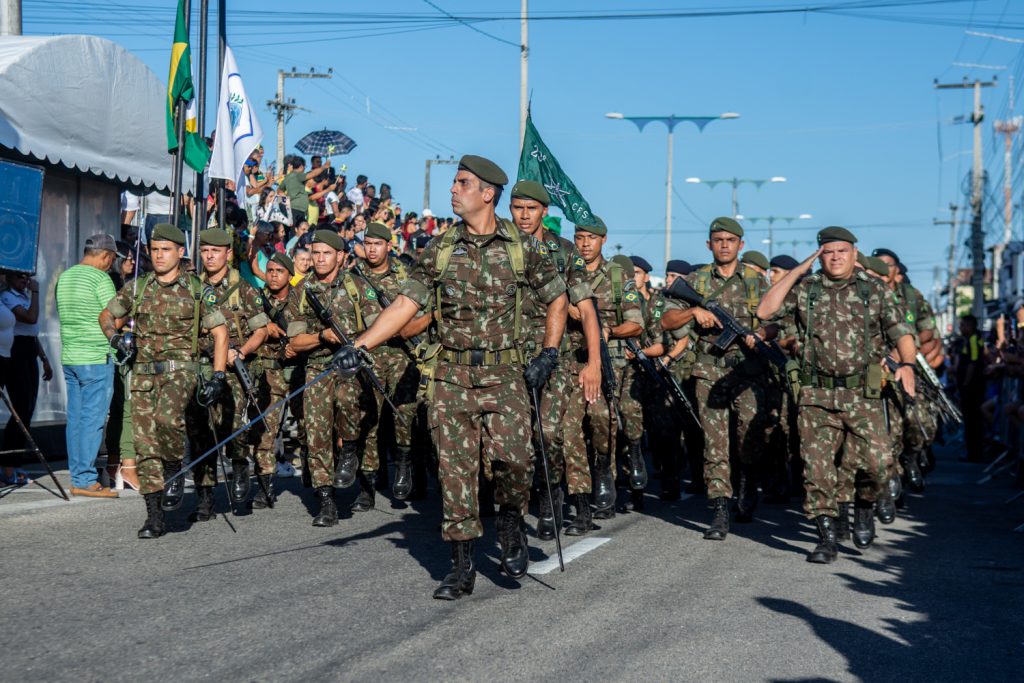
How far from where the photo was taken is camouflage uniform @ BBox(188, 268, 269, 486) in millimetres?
9555

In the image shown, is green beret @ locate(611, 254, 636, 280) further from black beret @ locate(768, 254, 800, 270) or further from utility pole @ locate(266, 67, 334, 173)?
utility pole @ locate(266, 67, 334, 173)

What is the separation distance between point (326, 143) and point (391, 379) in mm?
17103

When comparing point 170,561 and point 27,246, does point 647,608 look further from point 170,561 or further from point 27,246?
point 27,246

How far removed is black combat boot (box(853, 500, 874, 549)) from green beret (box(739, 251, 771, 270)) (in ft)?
8.54

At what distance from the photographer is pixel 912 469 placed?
12.2 metres

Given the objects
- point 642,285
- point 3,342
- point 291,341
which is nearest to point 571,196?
point 642,285

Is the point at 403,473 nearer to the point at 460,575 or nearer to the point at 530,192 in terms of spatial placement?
the point at 530,192

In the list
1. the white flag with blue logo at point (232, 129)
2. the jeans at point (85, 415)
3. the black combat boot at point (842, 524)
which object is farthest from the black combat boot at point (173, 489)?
the white flag with blue logo at point (232, 129)

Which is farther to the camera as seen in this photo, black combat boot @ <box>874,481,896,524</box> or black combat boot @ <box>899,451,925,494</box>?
black combat boot @ <box>899,451,925,494</box>

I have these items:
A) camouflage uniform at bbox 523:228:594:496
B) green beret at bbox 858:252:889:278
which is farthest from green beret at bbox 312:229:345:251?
green beret at bbox 858:252:889:278

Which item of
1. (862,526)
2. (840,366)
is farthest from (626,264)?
(862,526)

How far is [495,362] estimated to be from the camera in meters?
6.71

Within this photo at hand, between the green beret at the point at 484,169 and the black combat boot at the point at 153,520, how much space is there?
3.42 meters

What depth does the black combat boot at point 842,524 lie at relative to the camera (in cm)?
848
